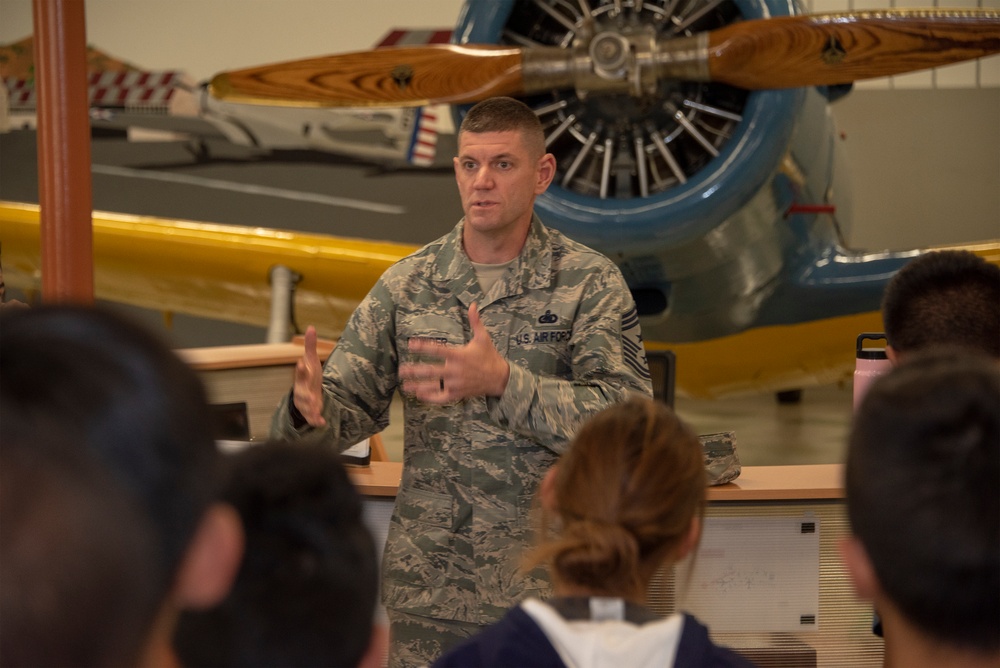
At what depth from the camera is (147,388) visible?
500 mm

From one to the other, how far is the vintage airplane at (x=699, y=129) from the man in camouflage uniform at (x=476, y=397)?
6.03 feet

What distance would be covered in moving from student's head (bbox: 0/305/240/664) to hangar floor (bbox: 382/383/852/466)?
195 inches

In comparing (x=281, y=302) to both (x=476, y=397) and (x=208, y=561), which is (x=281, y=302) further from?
(x=208, y=561)

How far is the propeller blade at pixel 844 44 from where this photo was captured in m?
3.66

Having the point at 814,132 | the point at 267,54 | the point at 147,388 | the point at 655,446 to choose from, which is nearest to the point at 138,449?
the point at 147,388

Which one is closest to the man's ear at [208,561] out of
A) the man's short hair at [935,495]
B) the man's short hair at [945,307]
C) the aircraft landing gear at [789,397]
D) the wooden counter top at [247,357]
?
the man's short hair at [935,495]

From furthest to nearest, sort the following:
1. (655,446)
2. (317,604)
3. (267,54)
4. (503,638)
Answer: (267,54) < (655,446) < (503,638) < (317,604)

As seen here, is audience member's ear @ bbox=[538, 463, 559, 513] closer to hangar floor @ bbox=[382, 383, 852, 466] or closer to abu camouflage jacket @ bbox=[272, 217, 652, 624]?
abu camouflage jacket @ bbox=[272, 217, 652, 624]

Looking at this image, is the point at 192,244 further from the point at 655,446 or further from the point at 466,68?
the point at 655,446

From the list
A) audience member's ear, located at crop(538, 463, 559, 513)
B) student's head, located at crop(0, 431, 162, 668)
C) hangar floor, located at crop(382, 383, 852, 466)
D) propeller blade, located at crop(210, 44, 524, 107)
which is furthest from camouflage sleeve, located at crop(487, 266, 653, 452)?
hangar floor, located at crop(382, 383, 852, 466)

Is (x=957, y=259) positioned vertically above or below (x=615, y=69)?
below

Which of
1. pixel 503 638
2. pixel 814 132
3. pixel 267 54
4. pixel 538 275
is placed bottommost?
pixel 503 638

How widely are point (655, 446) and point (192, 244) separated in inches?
173

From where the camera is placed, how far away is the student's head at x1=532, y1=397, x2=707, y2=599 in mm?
1130
